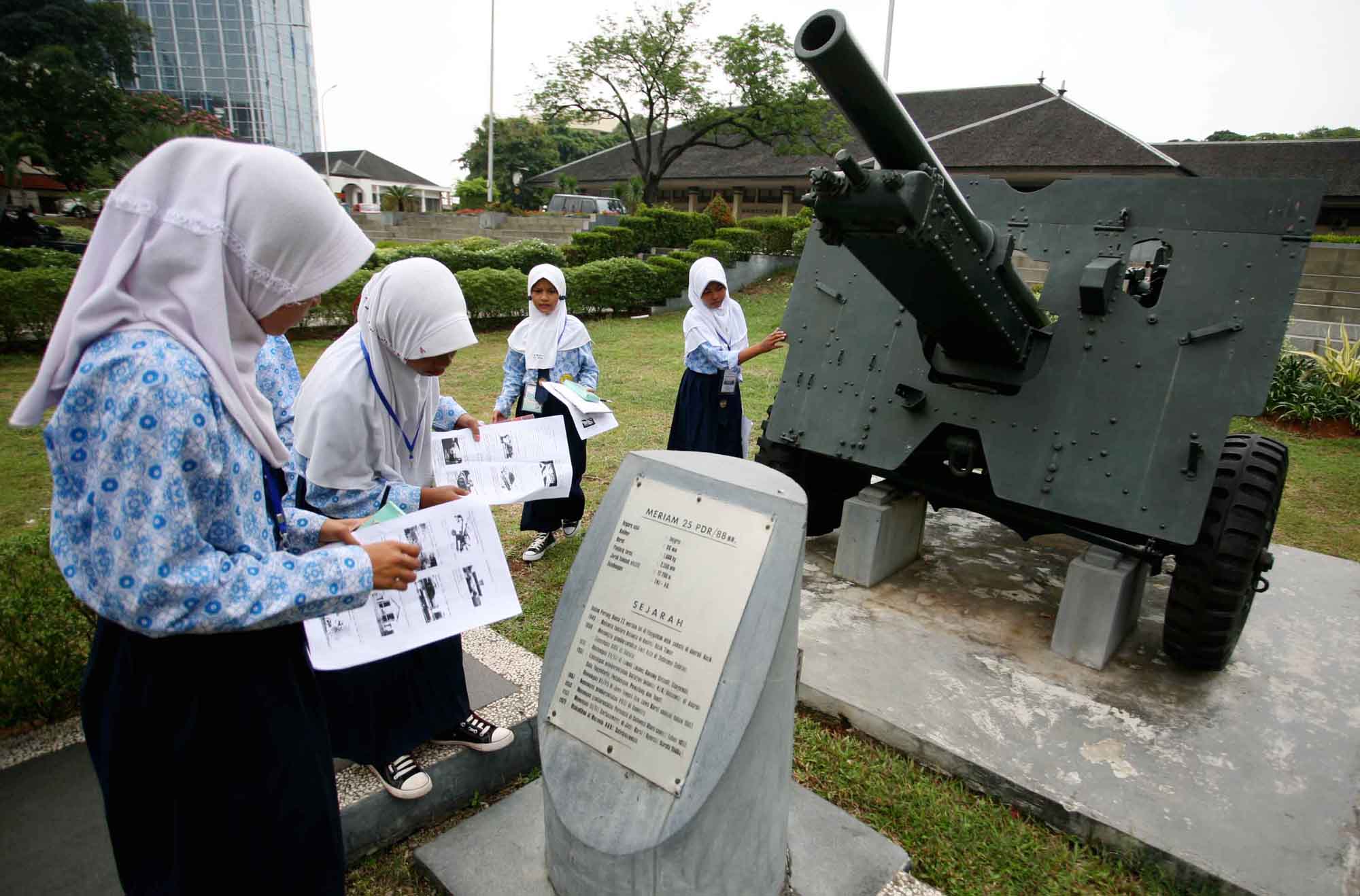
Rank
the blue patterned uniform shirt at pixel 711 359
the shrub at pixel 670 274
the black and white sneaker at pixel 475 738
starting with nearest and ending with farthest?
1. the black and white sneaker at pixel 475 738
2. the blue patterned uniform shirt at pixel 711 359
3. the shrub at pixel 670 274

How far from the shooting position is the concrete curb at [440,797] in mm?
2334

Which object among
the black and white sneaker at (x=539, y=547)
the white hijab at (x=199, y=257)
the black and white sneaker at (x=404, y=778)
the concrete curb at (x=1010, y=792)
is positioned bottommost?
the black and white sneaker at (x=539, y=547)

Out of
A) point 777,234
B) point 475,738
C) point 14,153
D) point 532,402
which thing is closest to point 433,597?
point 475,738

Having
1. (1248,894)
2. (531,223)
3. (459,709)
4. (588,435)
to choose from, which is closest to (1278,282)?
(1248,894)

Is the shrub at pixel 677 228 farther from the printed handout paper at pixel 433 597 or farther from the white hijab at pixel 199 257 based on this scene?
the white hijab at pixel 199 257

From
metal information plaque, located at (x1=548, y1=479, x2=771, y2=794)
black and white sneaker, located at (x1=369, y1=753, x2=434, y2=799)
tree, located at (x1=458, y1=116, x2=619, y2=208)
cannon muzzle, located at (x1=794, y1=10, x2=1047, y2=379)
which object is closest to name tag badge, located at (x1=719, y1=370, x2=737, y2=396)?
cannon muzzle, located at (x1=794, y1=10, x2=1047, y2=379)

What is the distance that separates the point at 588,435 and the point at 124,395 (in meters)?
3.34

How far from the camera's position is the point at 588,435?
4438mm

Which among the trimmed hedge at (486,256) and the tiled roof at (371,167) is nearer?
the trimmed hedge at (486,256)

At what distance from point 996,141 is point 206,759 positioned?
23.1m

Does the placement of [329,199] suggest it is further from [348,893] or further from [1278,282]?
[1278,282]

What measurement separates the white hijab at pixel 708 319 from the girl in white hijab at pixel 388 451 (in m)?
2.55

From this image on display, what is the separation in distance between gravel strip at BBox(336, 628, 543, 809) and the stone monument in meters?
0.48

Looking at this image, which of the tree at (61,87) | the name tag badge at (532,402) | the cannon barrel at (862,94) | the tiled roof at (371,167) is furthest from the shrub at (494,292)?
the tiled roof at (371,167)
